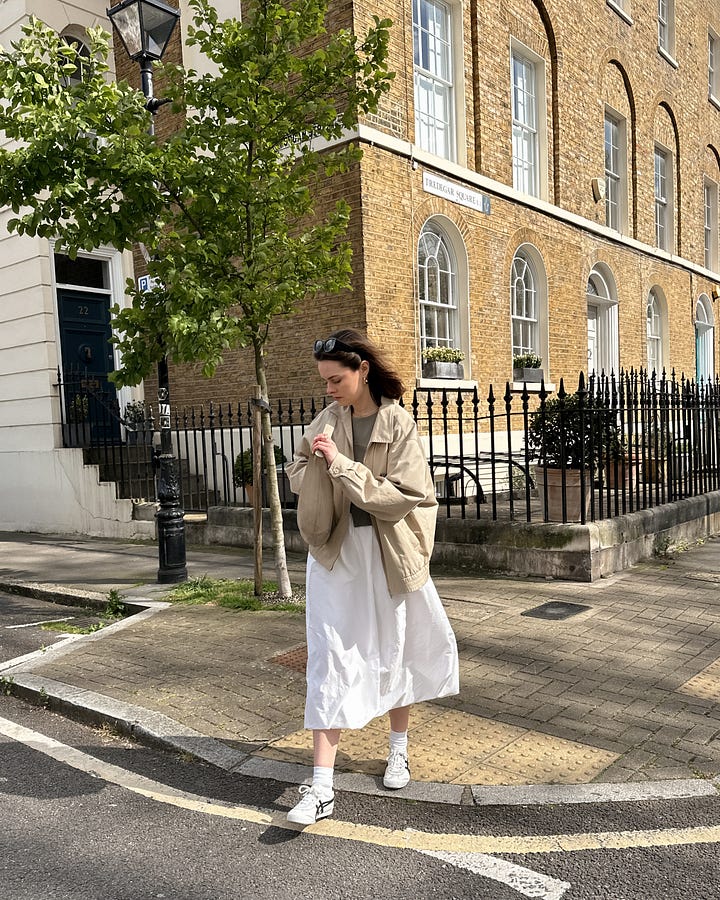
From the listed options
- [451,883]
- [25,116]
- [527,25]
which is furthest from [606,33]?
[451,883]

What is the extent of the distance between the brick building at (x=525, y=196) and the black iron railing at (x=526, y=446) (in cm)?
96

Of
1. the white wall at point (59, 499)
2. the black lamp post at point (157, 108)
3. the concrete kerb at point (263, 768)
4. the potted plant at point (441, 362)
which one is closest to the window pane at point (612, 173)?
the potted plant at point (441, 362)

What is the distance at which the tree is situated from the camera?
597 centimetres

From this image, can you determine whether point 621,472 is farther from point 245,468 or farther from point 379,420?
point 379,420

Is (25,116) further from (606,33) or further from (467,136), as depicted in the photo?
(606,33)

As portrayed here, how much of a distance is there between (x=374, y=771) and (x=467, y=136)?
10742 millimetres

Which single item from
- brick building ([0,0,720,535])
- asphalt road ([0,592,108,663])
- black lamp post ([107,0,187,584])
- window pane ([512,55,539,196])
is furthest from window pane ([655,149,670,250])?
asphalt road ([0,592,108,663])

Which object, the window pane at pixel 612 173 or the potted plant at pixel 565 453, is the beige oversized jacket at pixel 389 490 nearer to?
the potted plant at pixel 565 453

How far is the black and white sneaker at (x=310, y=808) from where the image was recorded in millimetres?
3059

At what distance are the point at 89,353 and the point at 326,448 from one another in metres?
11.3

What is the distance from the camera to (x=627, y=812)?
3178 millimetres

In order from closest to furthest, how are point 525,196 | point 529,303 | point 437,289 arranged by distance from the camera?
point 437,289 → point 525,196 → point 529,303

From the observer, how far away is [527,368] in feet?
42.4

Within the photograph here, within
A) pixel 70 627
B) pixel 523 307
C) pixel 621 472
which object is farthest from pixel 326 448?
pixel 523 307
